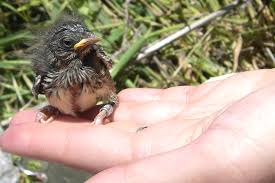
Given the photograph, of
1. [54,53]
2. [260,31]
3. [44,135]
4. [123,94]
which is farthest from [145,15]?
[44,135]

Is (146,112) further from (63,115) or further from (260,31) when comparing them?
(260,31)

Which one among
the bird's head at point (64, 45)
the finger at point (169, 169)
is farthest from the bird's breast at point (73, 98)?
the finger at point (169, 169)

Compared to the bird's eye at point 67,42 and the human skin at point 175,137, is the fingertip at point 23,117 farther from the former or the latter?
the bird's eye at point 67,42

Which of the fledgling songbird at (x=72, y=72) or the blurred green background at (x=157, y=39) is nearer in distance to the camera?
the fledgling songbird at (x=72, y=72)

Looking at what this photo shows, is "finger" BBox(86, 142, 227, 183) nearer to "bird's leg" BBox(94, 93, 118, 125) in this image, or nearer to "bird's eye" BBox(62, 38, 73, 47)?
"bird's leg" BBox(94, 93, 118, 125)

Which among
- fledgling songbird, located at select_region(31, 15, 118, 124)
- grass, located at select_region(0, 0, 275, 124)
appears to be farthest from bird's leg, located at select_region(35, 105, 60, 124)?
grass, located at select_region(0, 0, 275, 124)
